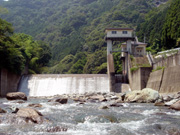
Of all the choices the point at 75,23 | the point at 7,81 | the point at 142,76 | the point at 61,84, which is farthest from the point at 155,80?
the point at 75,23

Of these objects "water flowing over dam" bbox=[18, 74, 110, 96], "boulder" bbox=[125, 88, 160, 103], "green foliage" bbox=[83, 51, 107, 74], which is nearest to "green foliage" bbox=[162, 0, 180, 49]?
"water flowing over dam" bbox=[18, 74, 110, 96]

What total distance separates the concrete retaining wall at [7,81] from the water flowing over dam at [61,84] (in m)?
0.92

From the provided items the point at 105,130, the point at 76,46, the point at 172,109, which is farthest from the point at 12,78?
the point at 76,46

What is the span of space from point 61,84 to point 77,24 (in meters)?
97.6

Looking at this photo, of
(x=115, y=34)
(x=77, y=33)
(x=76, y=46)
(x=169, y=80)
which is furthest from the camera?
(x=77, y=33)

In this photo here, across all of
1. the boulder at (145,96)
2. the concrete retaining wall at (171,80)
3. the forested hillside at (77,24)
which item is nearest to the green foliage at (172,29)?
the forested hillside at (77,24)

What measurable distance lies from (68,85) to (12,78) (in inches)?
309

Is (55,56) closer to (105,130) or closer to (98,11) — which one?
(98,11)

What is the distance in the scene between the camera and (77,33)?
382 feet

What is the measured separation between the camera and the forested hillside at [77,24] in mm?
78125

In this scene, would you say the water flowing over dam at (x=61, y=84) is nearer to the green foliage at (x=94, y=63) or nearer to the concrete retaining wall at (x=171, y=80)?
the concrete retaining wall at (x=171, y=80)

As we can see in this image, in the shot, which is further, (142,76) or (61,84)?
(61,84)

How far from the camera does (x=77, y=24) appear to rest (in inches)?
5054

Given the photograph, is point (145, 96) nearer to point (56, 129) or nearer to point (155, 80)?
point (155, 80)
